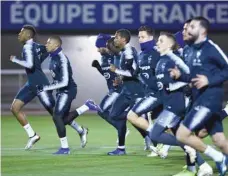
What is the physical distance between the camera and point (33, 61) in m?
13.6

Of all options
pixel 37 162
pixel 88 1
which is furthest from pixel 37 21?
pixel 37 162

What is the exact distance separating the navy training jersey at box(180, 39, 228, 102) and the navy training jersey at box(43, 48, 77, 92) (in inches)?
152

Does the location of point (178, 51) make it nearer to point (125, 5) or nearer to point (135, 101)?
point (135, 101)

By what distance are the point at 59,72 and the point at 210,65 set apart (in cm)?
421

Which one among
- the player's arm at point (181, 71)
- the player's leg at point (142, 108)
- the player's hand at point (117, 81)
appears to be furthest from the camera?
the player's hand at point (117, 81)

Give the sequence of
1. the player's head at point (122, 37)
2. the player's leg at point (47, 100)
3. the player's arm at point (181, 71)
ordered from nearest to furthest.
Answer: the player's arm at point (181, 71) → the player's head at point (122, 37) → the player's leg at point (47, 100)

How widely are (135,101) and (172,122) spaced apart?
104 inches

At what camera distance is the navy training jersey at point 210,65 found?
29.8 ft

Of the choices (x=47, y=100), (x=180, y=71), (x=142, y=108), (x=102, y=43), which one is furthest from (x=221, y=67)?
(x=47, y=100)

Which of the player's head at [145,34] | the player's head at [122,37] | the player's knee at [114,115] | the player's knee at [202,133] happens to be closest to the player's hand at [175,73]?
the player's knee at [202,133]

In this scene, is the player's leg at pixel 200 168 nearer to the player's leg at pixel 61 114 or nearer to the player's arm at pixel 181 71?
the player's arm at pixel 181 71

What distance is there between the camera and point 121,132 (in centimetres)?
1289

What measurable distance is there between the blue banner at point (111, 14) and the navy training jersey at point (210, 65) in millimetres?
14707

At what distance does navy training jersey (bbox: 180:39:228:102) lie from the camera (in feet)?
29.8
